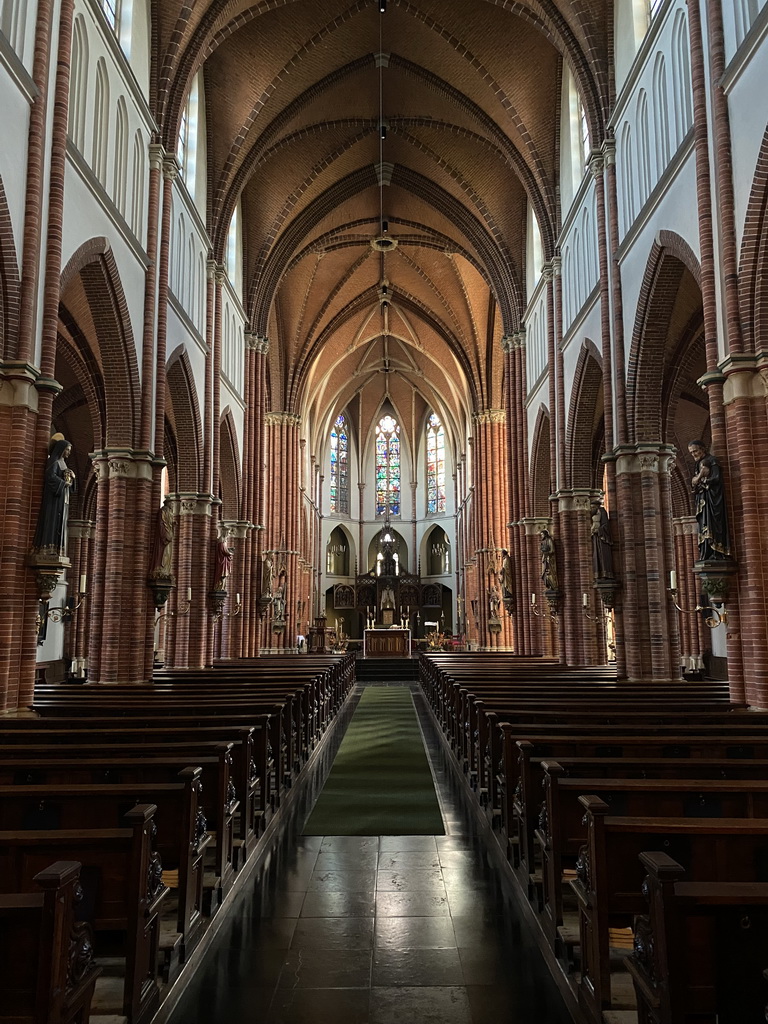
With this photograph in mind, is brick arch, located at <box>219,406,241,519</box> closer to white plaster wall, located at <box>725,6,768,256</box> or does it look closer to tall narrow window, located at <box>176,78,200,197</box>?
tall narrow window, located at <box>176,78,200,197</box>

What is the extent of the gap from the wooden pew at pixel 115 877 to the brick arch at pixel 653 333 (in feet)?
39.0

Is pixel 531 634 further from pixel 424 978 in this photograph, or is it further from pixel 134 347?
pixel 424 978

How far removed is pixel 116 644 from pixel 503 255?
1873 centimetres

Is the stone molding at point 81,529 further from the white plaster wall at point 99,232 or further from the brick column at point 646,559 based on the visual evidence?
the brick column at point 646,559

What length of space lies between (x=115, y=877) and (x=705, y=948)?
8.84 ft

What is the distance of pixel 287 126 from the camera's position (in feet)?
77.4

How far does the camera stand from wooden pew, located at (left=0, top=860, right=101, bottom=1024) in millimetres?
2777

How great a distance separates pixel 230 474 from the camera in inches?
1032

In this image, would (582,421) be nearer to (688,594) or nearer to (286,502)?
(688,594)

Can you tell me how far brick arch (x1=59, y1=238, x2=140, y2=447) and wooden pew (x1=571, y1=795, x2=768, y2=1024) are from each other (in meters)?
12.4

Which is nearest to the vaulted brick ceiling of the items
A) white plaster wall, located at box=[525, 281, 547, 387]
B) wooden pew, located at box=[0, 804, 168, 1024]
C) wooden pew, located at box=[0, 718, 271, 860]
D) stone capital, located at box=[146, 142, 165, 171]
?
stone capital, located at box=[146, 142, 165, 171]

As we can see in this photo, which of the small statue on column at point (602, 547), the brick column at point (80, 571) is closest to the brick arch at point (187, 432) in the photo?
the brick column at point (80, 571)

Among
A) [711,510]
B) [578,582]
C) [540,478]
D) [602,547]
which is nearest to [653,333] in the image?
[602,547]

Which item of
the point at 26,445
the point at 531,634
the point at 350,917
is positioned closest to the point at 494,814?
the point at 350,917
